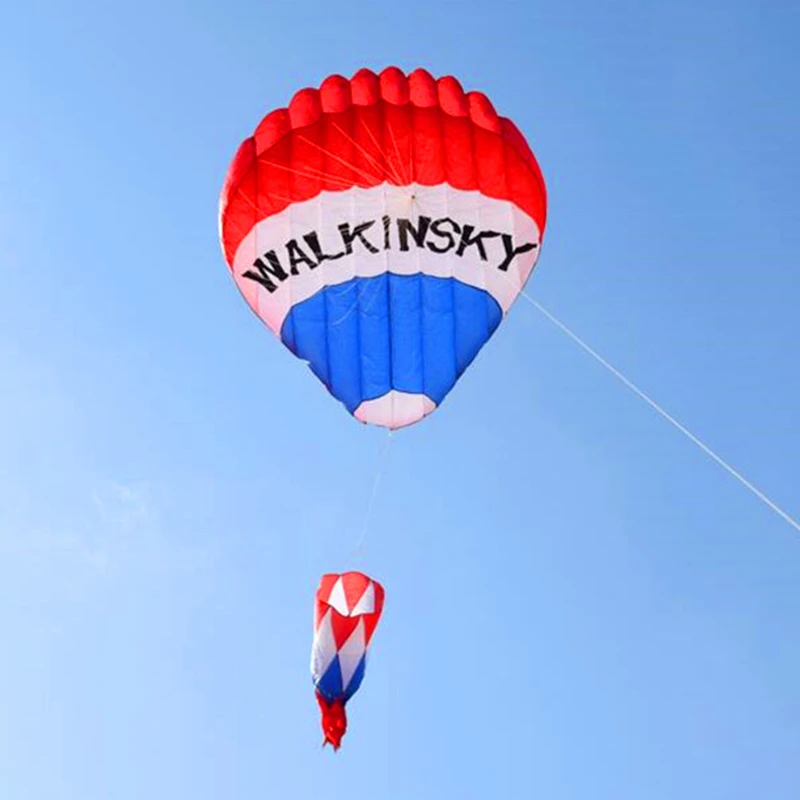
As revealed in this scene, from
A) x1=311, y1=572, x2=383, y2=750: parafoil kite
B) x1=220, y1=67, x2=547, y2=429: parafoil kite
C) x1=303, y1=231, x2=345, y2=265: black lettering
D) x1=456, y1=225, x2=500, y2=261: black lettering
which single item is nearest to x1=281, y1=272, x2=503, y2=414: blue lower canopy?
x1=220, y1=67, x2=547, y2=429: parafoil kite

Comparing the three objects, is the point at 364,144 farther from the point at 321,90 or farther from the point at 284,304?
the point at 284,304

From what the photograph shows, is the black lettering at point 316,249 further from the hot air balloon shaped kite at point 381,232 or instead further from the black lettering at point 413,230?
the black lettering at point 413,230

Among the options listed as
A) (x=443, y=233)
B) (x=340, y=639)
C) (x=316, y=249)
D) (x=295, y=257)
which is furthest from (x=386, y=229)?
(x=340, y=639)

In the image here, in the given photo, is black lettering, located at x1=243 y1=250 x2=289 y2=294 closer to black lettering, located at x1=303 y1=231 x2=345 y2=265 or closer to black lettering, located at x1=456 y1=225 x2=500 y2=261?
black lettering, located at x1=303 y1=231 x2=345 y2=265

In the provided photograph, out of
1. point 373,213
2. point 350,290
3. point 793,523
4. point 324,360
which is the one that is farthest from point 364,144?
point 793,523

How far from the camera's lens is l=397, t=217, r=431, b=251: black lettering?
11.4 m

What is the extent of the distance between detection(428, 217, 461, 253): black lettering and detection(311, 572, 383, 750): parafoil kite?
3.55 metres

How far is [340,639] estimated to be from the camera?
10773 mm

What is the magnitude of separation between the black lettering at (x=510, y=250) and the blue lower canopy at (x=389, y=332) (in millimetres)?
373

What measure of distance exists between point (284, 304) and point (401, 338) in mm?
1322

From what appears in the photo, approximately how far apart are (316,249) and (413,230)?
1.06 m

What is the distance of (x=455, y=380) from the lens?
1195cm

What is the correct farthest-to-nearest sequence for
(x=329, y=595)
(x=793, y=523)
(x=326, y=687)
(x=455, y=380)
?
(x=455, y=380) → (x=329, y=595) → (x=326, y=687) → (x=793, y=523)

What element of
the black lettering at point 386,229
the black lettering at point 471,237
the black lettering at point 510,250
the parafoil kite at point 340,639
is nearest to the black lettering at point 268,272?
the black lettering at point 386,229
